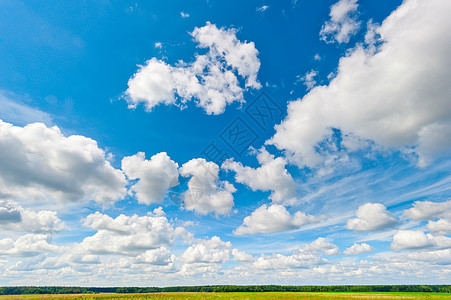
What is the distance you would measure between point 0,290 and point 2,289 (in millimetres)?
2627

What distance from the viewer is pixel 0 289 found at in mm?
169750

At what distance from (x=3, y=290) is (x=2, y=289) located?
14.8 feet

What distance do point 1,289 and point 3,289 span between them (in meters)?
1.14

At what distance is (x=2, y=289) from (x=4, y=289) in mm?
1283

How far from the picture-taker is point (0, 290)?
548 feet

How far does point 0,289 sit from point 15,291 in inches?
371

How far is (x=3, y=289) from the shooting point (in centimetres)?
16988

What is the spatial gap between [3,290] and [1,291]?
4.65 metres

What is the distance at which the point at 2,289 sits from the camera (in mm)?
169500

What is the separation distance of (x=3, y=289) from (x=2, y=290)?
4.44 metres

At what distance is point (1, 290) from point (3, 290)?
1.18 m

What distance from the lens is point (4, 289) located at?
170m

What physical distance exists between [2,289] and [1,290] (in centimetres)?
408

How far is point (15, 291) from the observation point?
173m
